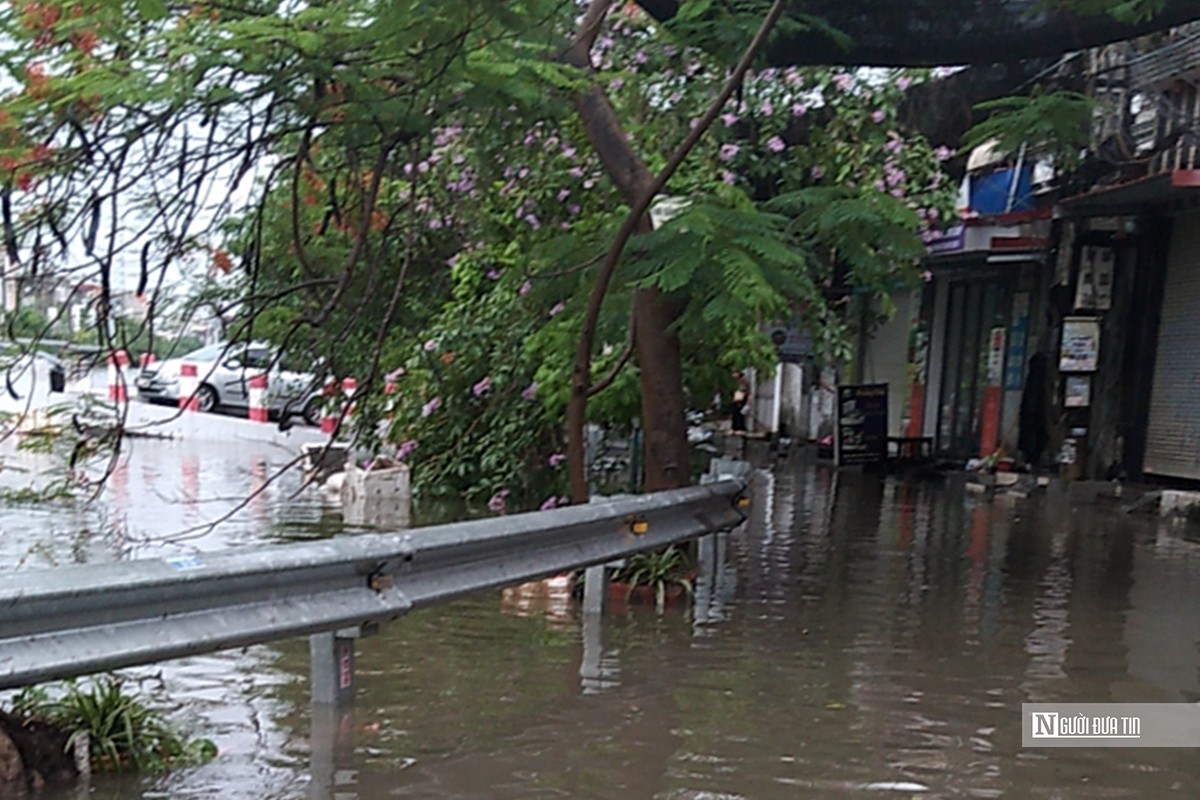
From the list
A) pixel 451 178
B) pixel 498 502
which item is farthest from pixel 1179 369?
pixel 451 178

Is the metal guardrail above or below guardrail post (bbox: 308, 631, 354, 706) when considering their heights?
above

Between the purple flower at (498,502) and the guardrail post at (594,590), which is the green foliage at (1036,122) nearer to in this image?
the guardrail post at (594,590)

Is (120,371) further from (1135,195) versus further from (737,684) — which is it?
(1135,195)

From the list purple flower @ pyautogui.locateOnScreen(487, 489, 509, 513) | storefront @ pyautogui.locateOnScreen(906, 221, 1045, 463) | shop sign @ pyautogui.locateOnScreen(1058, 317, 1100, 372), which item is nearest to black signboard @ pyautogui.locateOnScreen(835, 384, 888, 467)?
storefront @ pyautogui.locateOnScreen(906, 221, 1045, 463)

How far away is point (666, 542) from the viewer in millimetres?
8414

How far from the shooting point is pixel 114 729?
483 centimetres

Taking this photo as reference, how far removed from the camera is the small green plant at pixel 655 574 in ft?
28.5

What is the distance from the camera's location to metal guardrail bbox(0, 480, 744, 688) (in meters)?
3.93

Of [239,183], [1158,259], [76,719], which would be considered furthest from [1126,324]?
[76,719]

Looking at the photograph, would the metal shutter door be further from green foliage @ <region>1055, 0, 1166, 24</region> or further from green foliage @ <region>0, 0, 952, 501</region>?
green foliage @ <region>1055, 0, 1166, 24</region>

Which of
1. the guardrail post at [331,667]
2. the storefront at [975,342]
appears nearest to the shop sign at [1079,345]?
the storefront at [975,342]

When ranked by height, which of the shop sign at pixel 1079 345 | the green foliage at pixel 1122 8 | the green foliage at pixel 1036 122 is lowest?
the shop sign at pixel 1079 345
